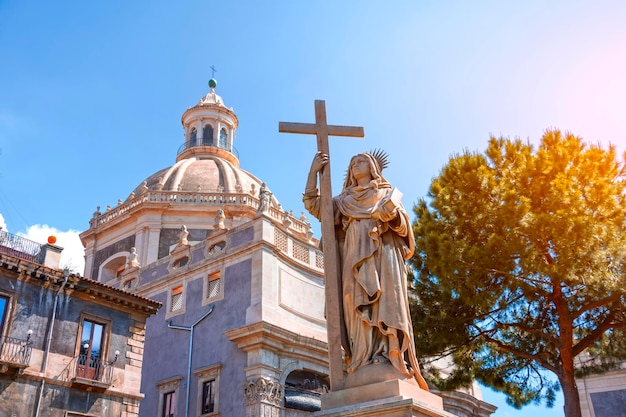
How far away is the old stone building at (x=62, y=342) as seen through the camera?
57.9 feet

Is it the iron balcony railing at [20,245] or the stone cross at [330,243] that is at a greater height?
the iron balcony railing at [20,245]

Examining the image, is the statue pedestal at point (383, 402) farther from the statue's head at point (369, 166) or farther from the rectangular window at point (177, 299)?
the rectangular window at point (177, 299)

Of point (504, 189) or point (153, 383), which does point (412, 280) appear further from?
point (153, 383)

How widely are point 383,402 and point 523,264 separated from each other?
1018 cm

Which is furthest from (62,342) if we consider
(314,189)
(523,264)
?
(314,189)

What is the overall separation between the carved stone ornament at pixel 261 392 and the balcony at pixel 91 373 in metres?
4.47

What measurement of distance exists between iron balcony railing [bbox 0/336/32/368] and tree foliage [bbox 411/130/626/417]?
10.7m

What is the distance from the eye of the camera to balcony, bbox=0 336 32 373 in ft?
56.1

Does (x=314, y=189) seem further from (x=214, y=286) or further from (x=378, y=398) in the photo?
(x=214, y=286)

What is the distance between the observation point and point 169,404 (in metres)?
23.8

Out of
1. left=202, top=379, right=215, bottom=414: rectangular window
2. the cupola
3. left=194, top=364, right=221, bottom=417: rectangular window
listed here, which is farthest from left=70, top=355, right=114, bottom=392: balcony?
the cupola

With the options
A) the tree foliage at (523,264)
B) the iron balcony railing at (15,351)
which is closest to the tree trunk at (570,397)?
the tree foliage at (523,264)

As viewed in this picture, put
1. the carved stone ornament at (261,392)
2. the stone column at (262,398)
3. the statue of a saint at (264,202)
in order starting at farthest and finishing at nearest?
the statue of a saint at (264,202), the carved stone ornament at (261,392), the stone column at (262,398)

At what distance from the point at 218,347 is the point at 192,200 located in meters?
10.9
